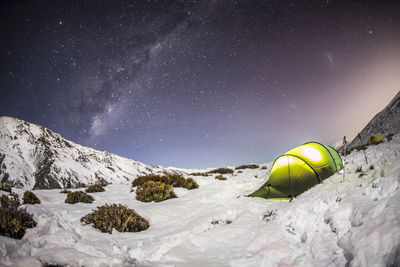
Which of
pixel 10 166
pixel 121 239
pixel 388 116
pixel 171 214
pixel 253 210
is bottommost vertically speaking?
pixel 121 239

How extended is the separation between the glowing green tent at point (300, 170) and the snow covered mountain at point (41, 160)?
29.2m

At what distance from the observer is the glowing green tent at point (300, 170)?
18.2 ft

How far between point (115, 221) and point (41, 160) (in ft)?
111

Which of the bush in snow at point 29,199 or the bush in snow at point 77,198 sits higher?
the bush in snow at point 77,198

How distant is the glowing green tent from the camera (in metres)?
5.56

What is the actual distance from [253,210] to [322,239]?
2.27 m

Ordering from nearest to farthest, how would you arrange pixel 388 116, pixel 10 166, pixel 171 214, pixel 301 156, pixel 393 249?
1. pixel 393 249
2. pixel 171 214
3. pixel 301 156
4. pixel 388 116
5. pixel 10 166

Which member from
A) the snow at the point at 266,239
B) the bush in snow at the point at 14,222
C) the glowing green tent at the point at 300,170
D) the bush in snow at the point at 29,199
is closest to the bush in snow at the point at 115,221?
the snow at the point at 266,239

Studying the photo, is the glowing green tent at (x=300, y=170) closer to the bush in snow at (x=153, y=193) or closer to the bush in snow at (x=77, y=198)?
the bush in snow at (x=153, y=193)

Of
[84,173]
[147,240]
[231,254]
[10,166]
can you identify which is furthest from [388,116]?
[10,166]

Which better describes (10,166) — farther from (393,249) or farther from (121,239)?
(393,249)

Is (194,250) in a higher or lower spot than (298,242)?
lower

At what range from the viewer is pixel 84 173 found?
1182 inches

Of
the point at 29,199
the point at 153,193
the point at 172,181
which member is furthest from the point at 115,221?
the point at 172,181
